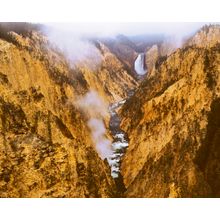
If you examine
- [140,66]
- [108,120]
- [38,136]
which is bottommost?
[38,136]

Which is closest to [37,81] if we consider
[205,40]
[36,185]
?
[36,185]

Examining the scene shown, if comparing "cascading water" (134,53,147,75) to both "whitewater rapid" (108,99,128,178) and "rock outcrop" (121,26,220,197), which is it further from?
"whitewater rapid" (108,99,128,178)

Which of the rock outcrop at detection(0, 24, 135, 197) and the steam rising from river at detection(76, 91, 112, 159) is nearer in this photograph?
→ the rock outcrop at detection(0, 24, 135, 197)

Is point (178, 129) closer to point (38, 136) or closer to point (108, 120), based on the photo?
point (108, 120)

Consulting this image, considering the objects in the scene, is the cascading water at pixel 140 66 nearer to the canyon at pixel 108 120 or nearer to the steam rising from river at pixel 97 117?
the canyon at pixel 108 120

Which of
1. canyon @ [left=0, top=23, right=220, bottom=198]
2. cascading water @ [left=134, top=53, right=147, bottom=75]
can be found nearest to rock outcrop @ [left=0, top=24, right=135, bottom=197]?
canyon @ [left=0, top=23, right=220, bottom=198]

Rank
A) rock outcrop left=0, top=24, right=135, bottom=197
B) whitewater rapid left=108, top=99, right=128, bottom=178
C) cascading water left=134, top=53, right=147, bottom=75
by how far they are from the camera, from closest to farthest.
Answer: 1. rock outcrop left=0, top=24, right=135, bottom=197
2. whitewater rapid left=108, top=99, right=128, bottom=178
3. cascading water left=134, top=53, right=147, bottom=75

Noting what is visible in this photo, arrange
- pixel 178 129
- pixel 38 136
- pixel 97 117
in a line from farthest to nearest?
1. pixel 97 117
2. pixel 178 129
3. pixel 38 136

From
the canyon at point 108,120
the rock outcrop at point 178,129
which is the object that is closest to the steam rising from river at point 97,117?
the canyon at point 108,120

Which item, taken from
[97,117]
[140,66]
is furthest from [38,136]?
[140,66]
